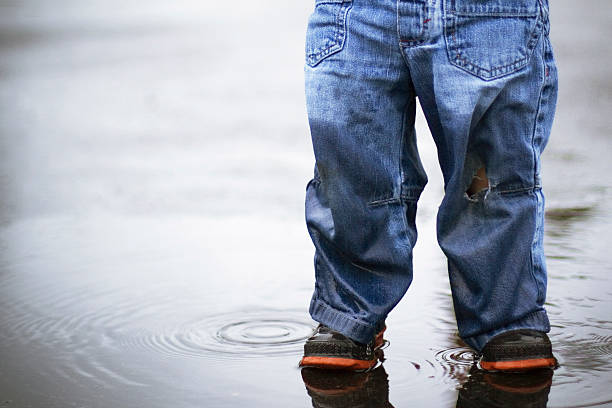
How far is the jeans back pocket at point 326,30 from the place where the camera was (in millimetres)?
2529

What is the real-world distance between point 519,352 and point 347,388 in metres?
0.43

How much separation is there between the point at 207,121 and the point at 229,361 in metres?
3.61

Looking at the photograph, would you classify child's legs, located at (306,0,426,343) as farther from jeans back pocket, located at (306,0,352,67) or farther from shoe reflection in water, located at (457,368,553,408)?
shoe reflection in water, located at (457,368,553,408)

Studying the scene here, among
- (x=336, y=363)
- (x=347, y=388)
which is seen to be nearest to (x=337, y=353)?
(x=336, y=363)

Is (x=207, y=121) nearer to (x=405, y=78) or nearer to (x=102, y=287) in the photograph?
(x=102, y=287)

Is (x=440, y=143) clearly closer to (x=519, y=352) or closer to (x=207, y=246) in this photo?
(x=519, y=352)

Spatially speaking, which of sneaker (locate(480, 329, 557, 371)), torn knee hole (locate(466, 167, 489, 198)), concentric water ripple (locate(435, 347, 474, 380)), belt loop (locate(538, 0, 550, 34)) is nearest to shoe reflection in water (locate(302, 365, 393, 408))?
concentric water ripple (locate(435, 347, 474, 380))

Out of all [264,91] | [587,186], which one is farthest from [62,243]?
[264,91]

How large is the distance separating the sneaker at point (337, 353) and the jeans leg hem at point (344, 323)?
1 cm

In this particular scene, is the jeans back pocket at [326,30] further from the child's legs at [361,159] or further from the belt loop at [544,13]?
the belt loop at [544,13]

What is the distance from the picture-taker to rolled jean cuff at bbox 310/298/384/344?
8.54 ft

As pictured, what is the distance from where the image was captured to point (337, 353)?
260 cm

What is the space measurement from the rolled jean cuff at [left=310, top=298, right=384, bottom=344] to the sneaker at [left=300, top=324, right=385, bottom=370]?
15mm

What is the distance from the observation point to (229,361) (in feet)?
8.75
